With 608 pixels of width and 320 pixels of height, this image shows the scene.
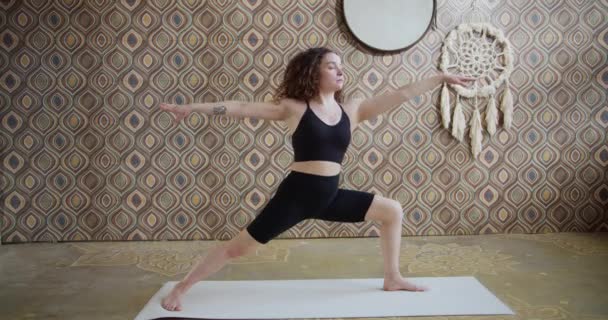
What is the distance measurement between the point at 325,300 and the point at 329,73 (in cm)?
109

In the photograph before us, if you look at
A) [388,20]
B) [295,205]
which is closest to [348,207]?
[295,205]

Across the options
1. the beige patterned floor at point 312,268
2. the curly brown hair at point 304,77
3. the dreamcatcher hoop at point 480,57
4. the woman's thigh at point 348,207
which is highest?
the dreamcatcher hoop at point 480,57

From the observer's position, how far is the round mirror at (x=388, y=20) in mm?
3500

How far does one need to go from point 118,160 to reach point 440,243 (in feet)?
7.80

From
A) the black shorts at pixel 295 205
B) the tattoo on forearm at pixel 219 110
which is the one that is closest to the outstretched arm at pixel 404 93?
the black shorts at pixel 295 205

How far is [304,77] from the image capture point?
7.78 feet

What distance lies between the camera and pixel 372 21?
11.5 feet

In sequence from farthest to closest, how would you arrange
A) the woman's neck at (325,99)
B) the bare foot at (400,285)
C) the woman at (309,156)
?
the bare foot at (400,285) → the woman's neck at (325,99) → the woman at (309,156)

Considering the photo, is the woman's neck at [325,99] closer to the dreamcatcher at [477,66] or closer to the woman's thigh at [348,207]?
the woman's thigh at [348,207]

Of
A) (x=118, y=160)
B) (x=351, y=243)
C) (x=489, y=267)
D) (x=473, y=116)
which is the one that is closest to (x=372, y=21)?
(x=473, y=116)

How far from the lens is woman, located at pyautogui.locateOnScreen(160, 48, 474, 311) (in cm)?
229

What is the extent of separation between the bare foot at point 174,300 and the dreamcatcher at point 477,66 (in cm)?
224

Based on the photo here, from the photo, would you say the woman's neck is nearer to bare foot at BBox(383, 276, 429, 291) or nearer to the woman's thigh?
the woman's thigh

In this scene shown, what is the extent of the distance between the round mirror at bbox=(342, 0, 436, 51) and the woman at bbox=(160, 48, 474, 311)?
1187 mm
